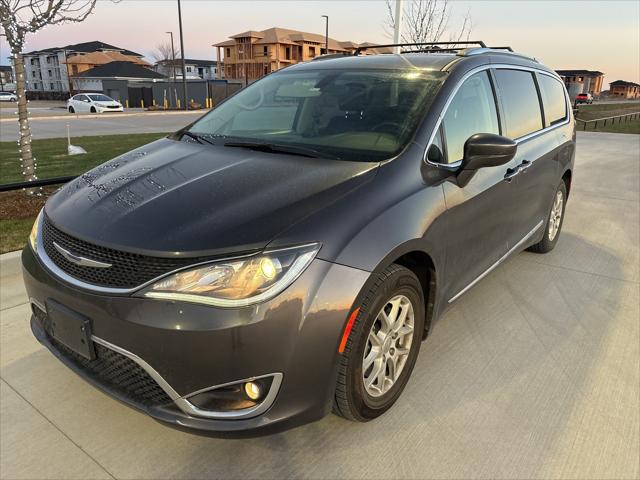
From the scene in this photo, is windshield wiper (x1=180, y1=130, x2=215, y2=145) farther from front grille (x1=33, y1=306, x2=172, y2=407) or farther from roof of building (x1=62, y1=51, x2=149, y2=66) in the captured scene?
roof of building (x1=62, y1=51, x2=149, y2=66)

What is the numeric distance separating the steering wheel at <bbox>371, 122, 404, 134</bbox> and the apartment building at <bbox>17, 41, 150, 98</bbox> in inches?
3071

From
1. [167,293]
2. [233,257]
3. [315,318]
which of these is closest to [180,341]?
[167,293]

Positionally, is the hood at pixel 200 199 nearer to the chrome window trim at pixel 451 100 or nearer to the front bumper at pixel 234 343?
the front bumper at pixel 234 343

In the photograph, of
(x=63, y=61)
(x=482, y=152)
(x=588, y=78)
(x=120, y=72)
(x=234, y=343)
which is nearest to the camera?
(x=234, y=343)

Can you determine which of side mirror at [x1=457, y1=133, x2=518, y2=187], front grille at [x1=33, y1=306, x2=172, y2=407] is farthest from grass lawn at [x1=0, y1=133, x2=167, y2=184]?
side mirror at [x1=457, y1=133, x2=518, y2=187]

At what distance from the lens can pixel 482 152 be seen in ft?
9.04

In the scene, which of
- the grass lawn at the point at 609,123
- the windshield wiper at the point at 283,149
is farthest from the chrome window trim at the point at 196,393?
the grass lawn at the point at 609,123

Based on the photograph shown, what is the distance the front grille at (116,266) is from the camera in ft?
6.50

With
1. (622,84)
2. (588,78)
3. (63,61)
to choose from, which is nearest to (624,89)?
(622,84)

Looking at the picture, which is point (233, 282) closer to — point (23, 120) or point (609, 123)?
point (23, 120)

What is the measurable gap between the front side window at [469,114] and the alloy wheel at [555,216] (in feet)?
6.00

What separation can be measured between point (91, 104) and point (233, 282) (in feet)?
113

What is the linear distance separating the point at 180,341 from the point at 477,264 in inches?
80.4

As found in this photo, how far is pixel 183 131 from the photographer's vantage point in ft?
11.7
